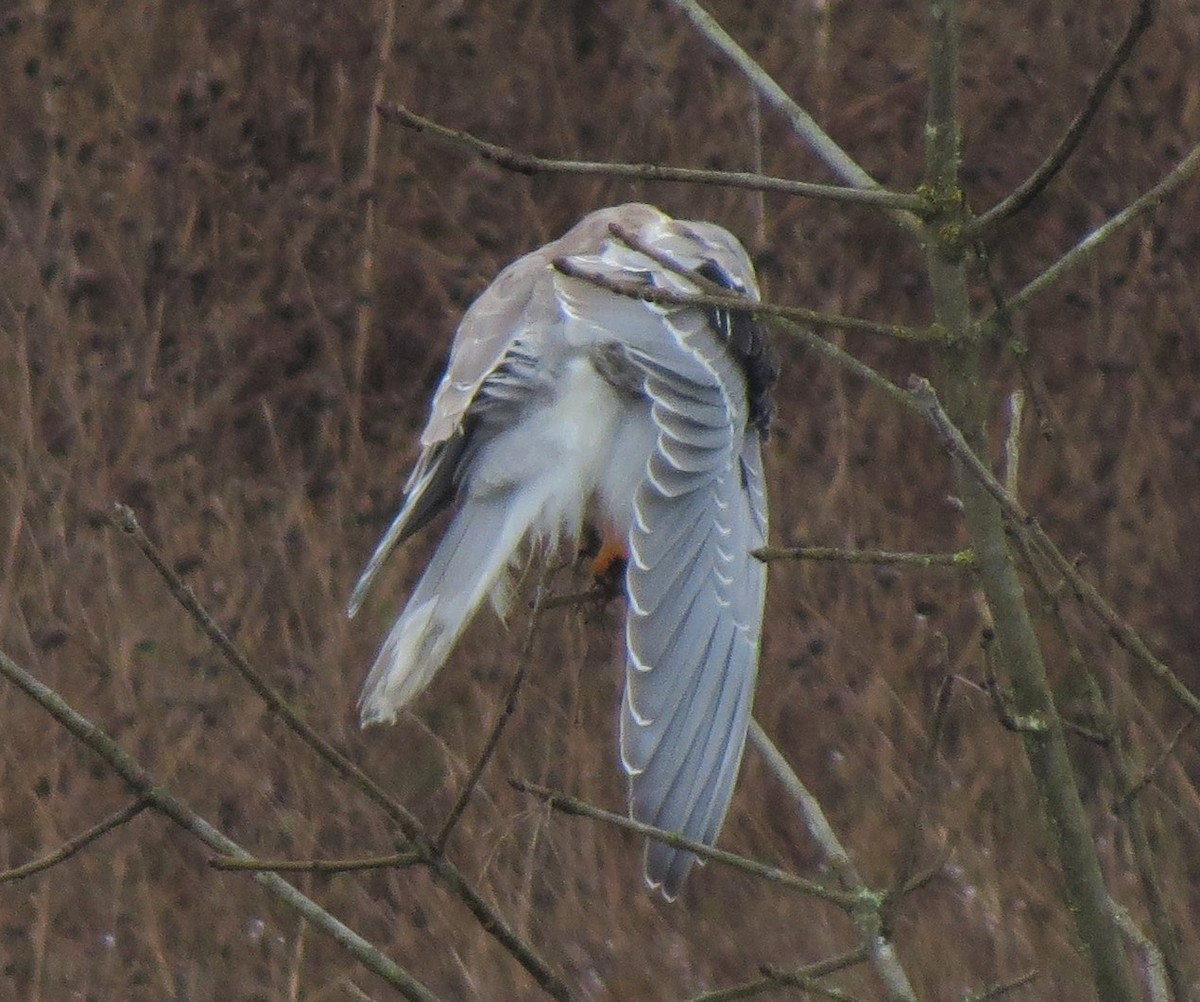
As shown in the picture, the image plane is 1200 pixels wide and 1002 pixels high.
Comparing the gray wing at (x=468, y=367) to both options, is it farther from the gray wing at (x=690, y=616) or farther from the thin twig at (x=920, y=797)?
the thin twig at (x=920, y=797)

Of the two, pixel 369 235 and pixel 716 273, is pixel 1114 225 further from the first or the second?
A: pixel 369 235

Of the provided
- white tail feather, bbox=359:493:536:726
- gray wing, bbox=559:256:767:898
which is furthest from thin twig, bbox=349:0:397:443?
white tail feather, bbox=359:493:536:726

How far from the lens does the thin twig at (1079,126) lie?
1187mm

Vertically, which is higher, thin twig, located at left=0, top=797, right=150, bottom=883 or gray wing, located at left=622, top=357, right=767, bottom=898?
thin twig, located at left=0, top=797, right=150, bottom=883

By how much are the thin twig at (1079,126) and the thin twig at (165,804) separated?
0.64 meters

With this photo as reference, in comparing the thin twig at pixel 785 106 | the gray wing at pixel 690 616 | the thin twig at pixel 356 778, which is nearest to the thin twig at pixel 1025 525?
the thin twig at pixel 785 106

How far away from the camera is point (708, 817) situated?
2395 mm

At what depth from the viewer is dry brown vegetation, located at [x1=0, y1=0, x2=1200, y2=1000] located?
14.9 feet

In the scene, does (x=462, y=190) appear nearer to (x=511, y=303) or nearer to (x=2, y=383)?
(x=2, y=383)

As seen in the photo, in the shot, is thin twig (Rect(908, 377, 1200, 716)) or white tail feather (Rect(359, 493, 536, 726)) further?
white tail feather (Rect(359, 493, 536, 726))

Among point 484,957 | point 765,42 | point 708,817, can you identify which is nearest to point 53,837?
point 484,957

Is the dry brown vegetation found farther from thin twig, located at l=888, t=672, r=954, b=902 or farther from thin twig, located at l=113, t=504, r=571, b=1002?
thin twig, located at l=113, t=504, r=571, b=1002

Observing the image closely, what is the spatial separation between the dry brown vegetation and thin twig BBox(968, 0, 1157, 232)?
201 centimetres

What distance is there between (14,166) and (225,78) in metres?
0.78
